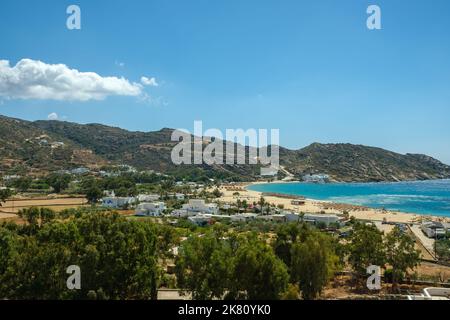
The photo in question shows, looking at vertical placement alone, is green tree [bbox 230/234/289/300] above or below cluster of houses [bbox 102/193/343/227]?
above

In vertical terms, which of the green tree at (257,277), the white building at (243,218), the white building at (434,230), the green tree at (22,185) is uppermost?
the green tree at (22,185)

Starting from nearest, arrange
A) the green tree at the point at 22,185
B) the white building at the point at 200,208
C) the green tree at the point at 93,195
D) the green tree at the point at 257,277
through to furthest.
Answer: the green tree at the point at 257,277, the white building at the point at 200,208, the green tree at the point at 93,195, the green tree at the point at 22,185

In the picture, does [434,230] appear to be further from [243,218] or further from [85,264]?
[85,264]

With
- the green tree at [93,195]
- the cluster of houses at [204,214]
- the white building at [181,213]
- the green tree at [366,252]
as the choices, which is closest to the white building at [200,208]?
the cluster of houses at [204,214]

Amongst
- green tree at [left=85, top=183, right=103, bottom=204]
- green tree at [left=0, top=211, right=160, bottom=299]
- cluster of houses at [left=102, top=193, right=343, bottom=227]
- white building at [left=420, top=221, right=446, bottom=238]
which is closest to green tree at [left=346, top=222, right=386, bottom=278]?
green tree at [left=0, top=211, right=160, bottom=299]

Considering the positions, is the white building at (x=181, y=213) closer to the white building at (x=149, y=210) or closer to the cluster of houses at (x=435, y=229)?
the white building at (x=149, y=210)

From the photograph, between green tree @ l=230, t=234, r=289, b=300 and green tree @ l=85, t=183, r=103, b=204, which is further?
green tree @ l=85, t=183, r=103, b=204

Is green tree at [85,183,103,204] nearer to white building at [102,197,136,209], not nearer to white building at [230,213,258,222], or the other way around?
white building at [102,197,136,209]

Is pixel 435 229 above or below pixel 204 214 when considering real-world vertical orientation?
below

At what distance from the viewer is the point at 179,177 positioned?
111 m

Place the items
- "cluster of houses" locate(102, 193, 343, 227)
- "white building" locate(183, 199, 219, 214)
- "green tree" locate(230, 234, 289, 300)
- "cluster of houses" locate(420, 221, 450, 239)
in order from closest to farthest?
1. "green tree" locate(230, 234, 289, 300)
2. "cluster of houses" locate(420, 221, 450, 239)
3. "cluster of houses" locate(102, 193, 343, 227)
4. "white building" locate(183, 199, 219, 214)

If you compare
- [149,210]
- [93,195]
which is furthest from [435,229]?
[93,195]

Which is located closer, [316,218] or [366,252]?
[366,252]
